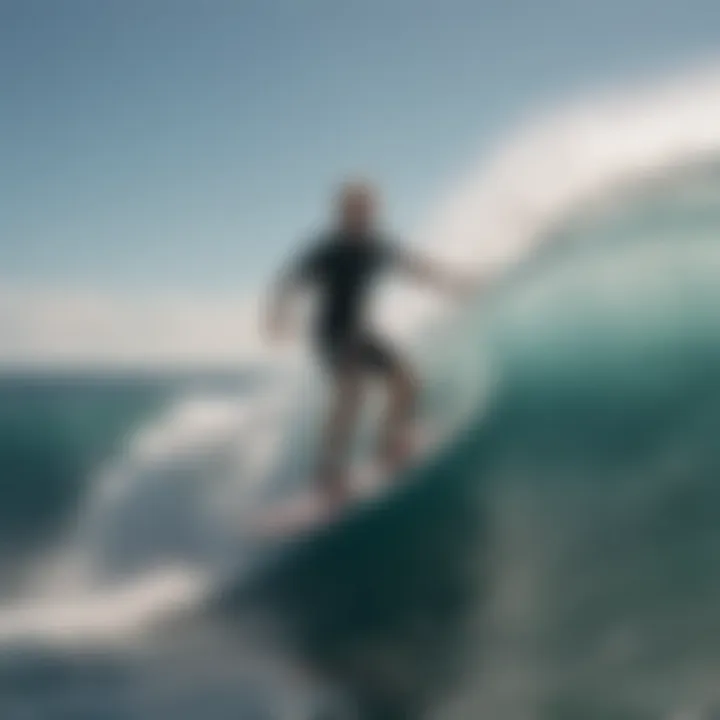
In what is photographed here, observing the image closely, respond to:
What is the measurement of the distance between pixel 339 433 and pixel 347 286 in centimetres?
41

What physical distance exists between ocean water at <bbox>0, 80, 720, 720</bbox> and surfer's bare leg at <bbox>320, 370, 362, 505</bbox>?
68 mm

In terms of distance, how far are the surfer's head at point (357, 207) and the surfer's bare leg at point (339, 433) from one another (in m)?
0.41

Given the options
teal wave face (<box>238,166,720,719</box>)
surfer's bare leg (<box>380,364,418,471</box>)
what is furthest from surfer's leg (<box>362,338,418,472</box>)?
teal wave face (<box>238,166,720,719</box>)

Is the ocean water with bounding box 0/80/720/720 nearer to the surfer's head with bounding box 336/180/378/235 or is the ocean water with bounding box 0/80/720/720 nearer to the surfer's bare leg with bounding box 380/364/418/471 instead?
the surfer's bare leg with bounding box 380/364/418/471

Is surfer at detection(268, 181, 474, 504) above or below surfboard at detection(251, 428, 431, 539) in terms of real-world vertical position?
above

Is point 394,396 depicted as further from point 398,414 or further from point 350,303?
point 350,303

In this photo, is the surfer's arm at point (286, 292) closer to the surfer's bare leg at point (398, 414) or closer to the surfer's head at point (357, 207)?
the surfer's head at point (357, 207)

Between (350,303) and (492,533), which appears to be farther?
(492,533)

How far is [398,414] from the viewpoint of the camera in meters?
3.05

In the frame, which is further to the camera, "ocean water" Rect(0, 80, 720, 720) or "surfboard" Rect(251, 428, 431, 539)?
"surfboard" Rect(251, 428, 431, 539)

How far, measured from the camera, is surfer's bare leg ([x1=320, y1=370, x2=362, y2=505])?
303 centimetres

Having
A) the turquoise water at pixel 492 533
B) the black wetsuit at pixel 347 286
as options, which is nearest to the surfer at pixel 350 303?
the black wetsuit at pixel 347 286

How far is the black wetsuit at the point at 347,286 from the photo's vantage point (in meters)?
3.00

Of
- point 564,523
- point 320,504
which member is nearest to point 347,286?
point 320,504
